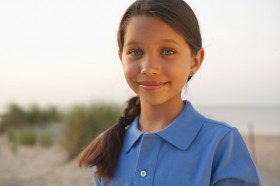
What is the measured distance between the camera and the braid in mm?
1721

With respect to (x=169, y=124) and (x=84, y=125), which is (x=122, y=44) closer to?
(x=169, y=124)

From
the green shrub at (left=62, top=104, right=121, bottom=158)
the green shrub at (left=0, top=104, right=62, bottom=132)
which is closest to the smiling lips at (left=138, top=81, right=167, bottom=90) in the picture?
the green shrub at (left=62, top=104, right=121, bottom=158)

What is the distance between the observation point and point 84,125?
26.7ft

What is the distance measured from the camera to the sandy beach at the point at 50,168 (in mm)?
6332

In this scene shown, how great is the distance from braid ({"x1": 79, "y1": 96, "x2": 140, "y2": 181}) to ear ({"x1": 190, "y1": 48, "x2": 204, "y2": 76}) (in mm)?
370

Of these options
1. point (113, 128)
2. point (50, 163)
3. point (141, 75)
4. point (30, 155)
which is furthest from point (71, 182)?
point (141, 75)

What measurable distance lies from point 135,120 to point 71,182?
4675 mm

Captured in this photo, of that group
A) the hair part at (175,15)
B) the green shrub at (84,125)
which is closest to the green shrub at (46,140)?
the green shrub at (84,125)

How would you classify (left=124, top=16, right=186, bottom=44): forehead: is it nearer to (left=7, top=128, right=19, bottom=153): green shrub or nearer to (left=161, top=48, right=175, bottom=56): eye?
(left=161, top=48, right=175, bottom=56): eye

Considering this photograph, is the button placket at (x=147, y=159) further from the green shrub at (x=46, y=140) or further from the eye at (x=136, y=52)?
the green shrub at (x=46, y=140)

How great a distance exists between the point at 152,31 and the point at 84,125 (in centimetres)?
677

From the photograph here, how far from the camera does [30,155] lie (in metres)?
8.45

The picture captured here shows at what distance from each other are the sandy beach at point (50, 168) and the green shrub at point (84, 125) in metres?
0.30

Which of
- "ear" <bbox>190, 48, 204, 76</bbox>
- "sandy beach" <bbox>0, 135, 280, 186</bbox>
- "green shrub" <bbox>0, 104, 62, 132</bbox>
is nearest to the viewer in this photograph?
"ear" <bbox>190, 48, 204, 76</bbox>
